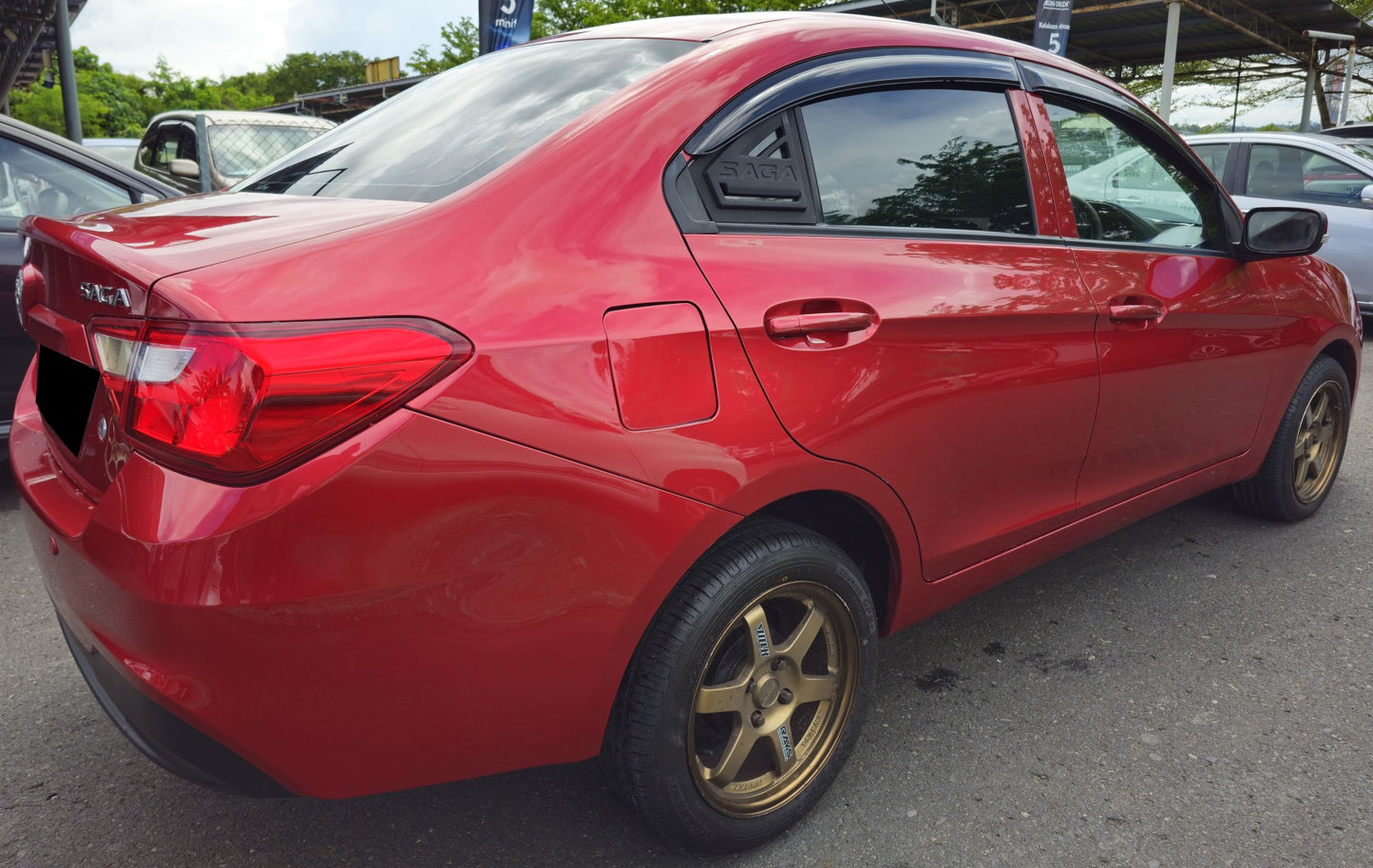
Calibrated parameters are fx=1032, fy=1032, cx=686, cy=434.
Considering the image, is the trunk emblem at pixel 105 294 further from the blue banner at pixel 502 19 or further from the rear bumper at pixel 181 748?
the blue banner at pixel 502 19

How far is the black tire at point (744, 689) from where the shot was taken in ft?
5.96

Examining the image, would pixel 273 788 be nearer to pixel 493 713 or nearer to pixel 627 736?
pixel 493 713

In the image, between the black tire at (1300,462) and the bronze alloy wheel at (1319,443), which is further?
the bronze alloy wheel at (1319,443)

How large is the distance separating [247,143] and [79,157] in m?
5.10

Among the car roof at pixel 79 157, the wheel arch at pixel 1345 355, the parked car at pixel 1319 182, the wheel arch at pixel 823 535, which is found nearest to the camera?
the wheel arch at pixel 823 535

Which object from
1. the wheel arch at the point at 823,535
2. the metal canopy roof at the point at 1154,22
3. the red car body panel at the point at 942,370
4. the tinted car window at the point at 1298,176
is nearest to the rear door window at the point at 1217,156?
the tinted car window at the point at 1298,176

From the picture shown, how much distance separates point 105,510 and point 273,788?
1.60 feet

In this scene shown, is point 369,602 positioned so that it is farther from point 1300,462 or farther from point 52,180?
point 52,180

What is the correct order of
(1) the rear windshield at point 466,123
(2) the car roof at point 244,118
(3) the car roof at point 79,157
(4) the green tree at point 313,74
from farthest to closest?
(4) the green tree at point 313,74, (2) the car roof at point 244,118, (3) the car roof at point 79,157, (1) the rear windshield at point 466,123

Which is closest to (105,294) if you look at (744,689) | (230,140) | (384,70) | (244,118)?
(744,689)

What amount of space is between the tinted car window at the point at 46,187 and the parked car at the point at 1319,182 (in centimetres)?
719

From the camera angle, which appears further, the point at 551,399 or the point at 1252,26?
the point at 1252,26

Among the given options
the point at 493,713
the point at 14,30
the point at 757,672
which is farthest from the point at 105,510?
the point at 14,30

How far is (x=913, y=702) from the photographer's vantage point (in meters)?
2.69
